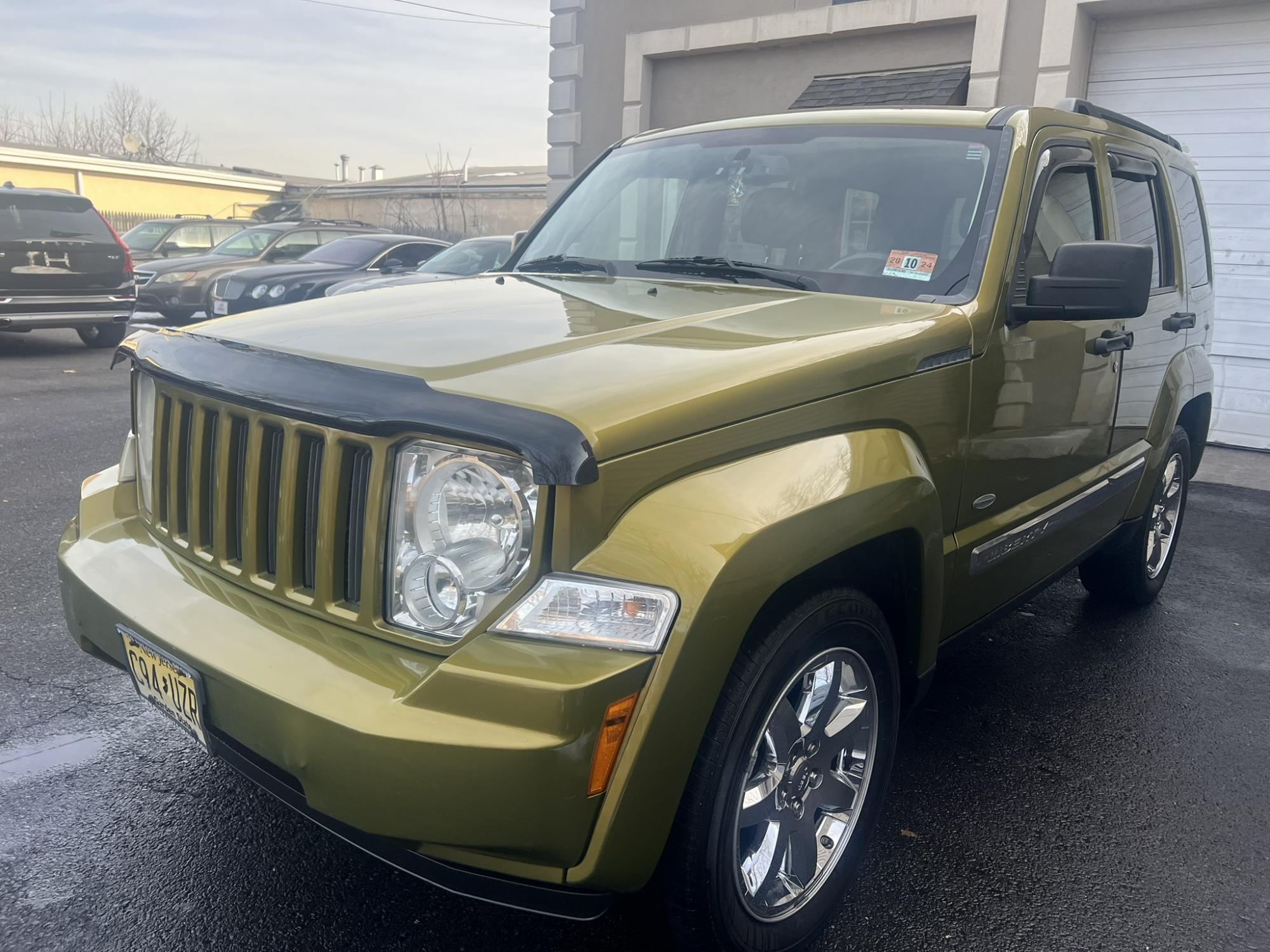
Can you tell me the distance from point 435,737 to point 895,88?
387 inches

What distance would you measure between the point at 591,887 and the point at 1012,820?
1.60 m

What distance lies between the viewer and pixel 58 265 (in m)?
11.1

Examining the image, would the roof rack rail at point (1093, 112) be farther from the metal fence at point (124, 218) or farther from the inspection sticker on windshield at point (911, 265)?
the metal fence at point (124, 218)

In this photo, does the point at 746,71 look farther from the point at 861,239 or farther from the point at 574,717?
the point at 574,717

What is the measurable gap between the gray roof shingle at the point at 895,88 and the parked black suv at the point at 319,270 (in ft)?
15.5

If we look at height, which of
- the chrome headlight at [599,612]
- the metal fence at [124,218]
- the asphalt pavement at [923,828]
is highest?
the metal fence at [124,218]

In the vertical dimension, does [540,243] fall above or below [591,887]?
above

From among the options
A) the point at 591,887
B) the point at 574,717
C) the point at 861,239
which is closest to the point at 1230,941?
the point at 591,887

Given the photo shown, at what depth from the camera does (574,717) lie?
164 centimetres

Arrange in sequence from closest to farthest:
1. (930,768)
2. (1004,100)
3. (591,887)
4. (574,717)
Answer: (574,717) → (591,887) → (930,768) → (1004,100)

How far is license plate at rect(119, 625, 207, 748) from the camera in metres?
2.00

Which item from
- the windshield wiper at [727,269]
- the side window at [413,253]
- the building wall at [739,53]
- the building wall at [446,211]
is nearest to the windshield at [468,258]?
the side window at [413,253]

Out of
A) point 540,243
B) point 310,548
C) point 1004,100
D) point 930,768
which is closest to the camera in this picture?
point 310,548

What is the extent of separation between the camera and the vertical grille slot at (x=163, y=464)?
243 cm
